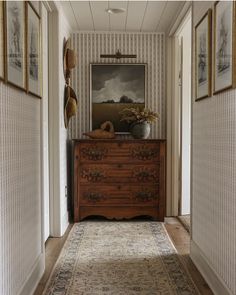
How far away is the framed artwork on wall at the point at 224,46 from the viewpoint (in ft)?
7.26

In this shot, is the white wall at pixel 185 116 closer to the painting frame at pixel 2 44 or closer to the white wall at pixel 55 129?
the white wall at pixel 55 129

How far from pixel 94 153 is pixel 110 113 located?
2.28 ft

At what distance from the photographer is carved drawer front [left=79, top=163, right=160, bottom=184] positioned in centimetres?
482

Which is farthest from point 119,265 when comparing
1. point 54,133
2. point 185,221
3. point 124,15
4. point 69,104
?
point 124,15

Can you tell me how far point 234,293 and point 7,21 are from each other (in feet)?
6.05

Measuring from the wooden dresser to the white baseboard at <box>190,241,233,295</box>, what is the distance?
59.0 inches

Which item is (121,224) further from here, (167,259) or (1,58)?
(1,58)

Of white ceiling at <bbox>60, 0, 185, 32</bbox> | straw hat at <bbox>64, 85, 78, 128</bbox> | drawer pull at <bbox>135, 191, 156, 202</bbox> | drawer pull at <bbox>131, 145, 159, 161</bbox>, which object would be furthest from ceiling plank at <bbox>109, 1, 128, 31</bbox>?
drawer pull at <bbox>135, 191, 156, 202</bbox>

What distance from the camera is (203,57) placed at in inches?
118

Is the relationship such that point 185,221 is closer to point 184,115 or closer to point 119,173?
point 119,173

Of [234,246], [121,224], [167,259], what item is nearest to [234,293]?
[234,246]

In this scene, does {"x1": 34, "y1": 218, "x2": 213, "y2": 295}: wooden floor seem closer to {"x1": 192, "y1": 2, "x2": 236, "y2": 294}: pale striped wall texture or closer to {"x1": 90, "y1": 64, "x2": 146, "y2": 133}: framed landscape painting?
{"x1": 192, "y1": 2, "x2": 236, "y2": 294}: pale striped wall texture

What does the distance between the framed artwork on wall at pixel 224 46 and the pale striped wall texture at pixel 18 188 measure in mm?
1190

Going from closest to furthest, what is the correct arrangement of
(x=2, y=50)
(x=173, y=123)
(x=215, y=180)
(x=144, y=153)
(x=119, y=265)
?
1. (x=2, y=50)
2. (x=215, y=180)
3. (x=119, y=265)
4. (x=144, y=153)
5. (x=173, y=123)
